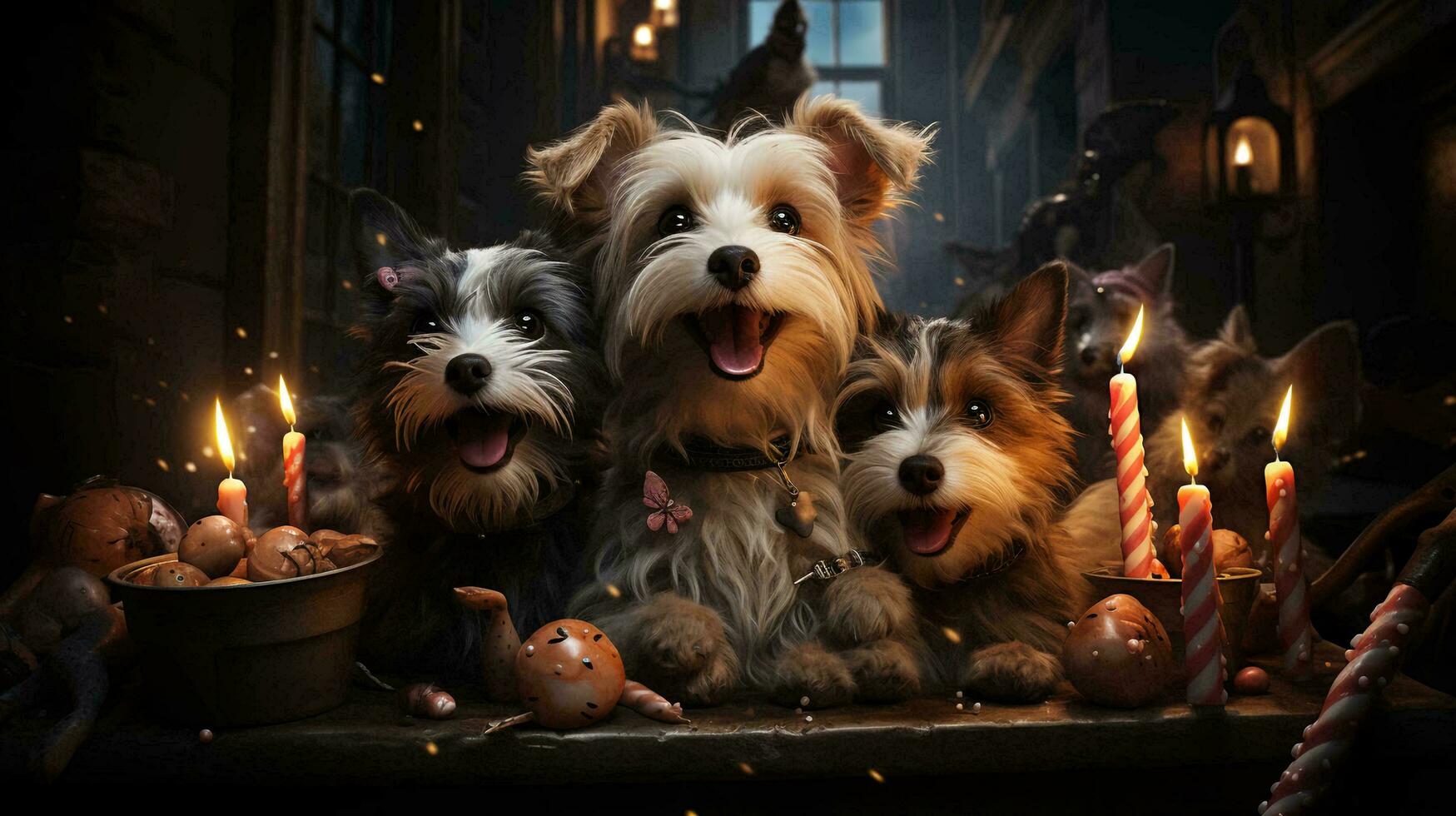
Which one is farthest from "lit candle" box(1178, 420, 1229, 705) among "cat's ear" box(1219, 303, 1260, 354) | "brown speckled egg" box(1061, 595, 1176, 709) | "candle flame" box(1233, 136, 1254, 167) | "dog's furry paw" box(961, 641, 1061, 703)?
"candle flame" box(1233, 136, 1254, 167)

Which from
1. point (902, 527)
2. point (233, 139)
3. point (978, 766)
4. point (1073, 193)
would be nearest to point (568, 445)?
point (902, 527)

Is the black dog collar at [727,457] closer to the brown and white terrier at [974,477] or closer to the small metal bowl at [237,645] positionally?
the brown and white terrier at [974,477]

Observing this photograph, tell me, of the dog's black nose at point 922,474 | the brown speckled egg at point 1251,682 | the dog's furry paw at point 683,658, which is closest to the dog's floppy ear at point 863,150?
the dog's black nose at point 922,474

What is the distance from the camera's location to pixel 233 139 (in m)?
1.56

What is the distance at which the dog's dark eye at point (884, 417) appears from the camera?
1.14 meters

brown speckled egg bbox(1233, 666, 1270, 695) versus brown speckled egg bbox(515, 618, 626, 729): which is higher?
brown speckled egg bbox(515, 618, 626, 729)

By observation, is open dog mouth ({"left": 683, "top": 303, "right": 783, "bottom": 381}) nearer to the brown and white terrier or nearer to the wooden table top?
the brown and white terrier

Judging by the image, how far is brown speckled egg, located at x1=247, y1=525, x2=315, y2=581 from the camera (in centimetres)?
98

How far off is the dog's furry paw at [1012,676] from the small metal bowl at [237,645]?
0.72 m

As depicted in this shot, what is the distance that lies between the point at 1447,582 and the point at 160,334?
1.83 meters

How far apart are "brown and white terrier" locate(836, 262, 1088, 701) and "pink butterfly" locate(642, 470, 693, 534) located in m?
0.21

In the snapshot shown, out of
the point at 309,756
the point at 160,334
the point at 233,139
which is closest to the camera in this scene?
the point at 309,756

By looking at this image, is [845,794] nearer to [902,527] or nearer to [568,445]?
[902,527]

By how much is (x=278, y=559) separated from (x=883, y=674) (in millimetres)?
677
